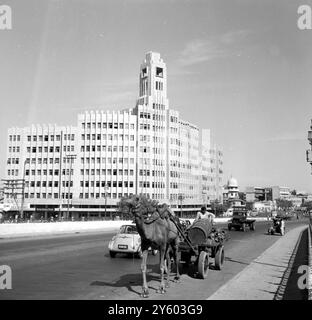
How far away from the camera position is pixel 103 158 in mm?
112500

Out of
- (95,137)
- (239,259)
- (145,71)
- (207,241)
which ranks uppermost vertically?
(145,71)

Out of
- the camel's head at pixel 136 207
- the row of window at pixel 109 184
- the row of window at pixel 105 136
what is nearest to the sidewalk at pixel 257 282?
the camel's head at pixel 136 207

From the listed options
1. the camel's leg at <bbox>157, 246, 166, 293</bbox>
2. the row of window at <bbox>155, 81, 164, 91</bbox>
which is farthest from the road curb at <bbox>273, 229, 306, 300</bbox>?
the row of window at <bbox>155, 81, 164, 91</bbox>

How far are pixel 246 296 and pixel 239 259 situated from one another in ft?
27.3

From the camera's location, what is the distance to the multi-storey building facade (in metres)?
111

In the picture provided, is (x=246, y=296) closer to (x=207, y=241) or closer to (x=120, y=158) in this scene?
(x=207, y=241)

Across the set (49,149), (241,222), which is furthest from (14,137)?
(241,222)

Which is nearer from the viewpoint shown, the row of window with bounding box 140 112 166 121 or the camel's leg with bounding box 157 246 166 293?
the camel's leg with bounding box 157 246 166 293

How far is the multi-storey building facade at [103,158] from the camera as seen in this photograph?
11088cm

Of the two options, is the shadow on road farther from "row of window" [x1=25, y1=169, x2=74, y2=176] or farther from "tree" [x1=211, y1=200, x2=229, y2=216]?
"tree" [x1=211, y1=200, x2=229, y2=216]

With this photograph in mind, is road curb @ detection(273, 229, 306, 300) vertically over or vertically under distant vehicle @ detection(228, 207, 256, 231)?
over

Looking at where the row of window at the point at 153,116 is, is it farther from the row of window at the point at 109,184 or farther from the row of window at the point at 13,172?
the row of window at the point at 13,172
